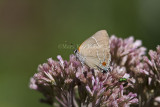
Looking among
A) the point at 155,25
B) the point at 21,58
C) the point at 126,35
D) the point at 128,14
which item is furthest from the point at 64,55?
the point at 155,25

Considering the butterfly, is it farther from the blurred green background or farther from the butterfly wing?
the blurred green background

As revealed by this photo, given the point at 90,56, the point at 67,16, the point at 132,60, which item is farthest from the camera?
the point at 67,16

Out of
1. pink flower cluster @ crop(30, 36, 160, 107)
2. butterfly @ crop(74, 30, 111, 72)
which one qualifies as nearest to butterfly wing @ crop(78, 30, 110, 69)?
butterfly @ crop(74, 30, 111, 72)

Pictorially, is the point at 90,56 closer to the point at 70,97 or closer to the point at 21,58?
the point at 70,97

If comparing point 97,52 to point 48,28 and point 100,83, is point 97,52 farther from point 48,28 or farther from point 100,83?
point 48,28

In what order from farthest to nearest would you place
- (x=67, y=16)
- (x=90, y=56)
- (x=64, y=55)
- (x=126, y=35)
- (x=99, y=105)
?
(x=67, y=16)
(x=126, y=35)
(x=64, y=55)
(x=90, y=56)
(x=99, y=105)

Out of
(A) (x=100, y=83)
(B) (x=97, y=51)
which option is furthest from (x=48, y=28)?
(A) (x=100, y=83)
